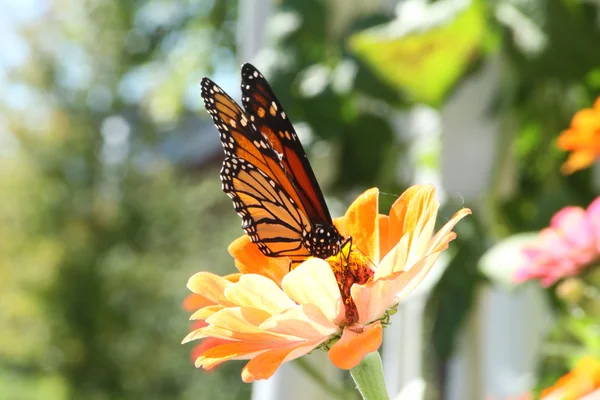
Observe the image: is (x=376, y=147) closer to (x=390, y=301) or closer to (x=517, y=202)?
(x=517, y=202)

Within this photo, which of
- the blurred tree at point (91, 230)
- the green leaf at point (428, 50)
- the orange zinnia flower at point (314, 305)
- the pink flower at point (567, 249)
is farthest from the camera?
the blurred tree at point (91, 230)

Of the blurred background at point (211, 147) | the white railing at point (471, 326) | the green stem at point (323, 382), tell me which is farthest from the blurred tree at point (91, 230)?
the green stem at point (323, 382)

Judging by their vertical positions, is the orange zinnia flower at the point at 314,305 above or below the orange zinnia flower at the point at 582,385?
above

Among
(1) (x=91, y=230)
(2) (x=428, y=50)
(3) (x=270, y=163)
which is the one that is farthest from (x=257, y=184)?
(1) (x=91, y=230)

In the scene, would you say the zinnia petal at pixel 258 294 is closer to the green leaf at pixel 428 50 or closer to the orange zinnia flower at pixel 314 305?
the orange zinnia flower at pixel 314 305

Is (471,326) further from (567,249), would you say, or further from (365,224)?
(365,224)

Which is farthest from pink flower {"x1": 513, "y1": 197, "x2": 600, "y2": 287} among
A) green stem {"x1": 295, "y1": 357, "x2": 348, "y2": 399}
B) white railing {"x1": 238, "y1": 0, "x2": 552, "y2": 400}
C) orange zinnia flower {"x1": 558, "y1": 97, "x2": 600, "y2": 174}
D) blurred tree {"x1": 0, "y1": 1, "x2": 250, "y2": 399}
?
blurred tree {"x1": 0, "y1": 1, "x2": 250, "y2": 399}
